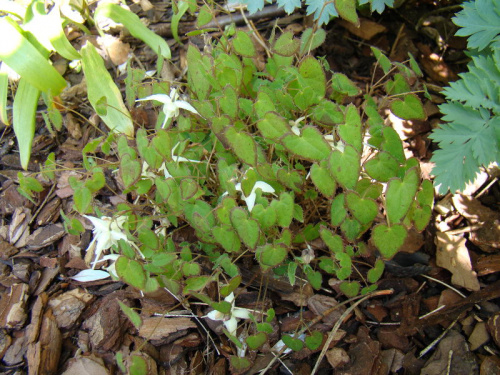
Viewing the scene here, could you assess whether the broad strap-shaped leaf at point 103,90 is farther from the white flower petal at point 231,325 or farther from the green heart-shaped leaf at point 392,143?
the green heart-shaped leaf at point 392,143

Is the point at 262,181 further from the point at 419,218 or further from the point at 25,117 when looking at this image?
the point at 25,117

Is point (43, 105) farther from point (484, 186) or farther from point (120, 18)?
point (484, 186)

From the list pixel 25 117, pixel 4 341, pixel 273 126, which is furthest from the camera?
pixel 25 117


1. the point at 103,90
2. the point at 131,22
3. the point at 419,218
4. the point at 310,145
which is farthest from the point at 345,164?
the point at 131,22

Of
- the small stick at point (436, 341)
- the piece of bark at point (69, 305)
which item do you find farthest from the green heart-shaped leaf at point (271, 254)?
the piece of bark at point (69, 305)

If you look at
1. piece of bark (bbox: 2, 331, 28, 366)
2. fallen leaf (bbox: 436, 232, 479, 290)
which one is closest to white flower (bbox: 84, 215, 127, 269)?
piece of bark (bbox: 2, 331, 28, 366)

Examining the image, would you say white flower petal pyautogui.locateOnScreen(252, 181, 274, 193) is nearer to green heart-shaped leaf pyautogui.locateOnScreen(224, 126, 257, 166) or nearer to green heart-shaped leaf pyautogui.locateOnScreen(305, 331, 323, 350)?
green heart-shaped leaf pyautogui.locateOnScreen(224, 126, 257, 166)
